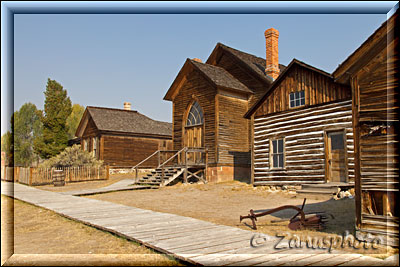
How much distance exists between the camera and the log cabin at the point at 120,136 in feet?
104

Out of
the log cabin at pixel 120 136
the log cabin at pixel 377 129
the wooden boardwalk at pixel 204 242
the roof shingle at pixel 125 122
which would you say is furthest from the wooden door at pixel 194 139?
the log cabin at pixel 377 129

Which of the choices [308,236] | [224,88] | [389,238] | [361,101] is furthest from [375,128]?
[224,88]

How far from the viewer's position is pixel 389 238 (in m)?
6.33

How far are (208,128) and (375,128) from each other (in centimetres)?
1502

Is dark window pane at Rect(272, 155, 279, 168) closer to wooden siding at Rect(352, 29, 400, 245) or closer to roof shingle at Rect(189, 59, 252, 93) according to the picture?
roof shingle at Rect(189, 59, 252, 93)

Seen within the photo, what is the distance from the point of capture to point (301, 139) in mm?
16422

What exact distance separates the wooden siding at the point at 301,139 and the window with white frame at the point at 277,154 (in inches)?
8.5

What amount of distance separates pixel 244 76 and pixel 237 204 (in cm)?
1271

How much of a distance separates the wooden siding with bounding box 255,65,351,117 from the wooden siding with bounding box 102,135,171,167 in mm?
17221

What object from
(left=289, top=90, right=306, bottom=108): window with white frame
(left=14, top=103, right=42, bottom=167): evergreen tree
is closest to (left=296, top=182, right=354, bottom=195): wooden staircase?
(left=289, top=90, right=306, bottom=108): window with white frame

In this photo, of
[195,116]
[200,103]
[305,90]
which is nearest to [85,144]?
[195,116]

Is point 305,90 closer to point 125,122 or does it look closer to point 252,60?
point 252,60

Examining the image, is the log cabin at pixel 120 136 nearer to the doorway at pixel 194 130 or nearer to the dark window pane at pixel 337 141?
the doorway at pixel 194 130

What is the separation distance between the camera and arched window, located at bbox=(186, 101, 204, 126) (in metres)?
22.6
